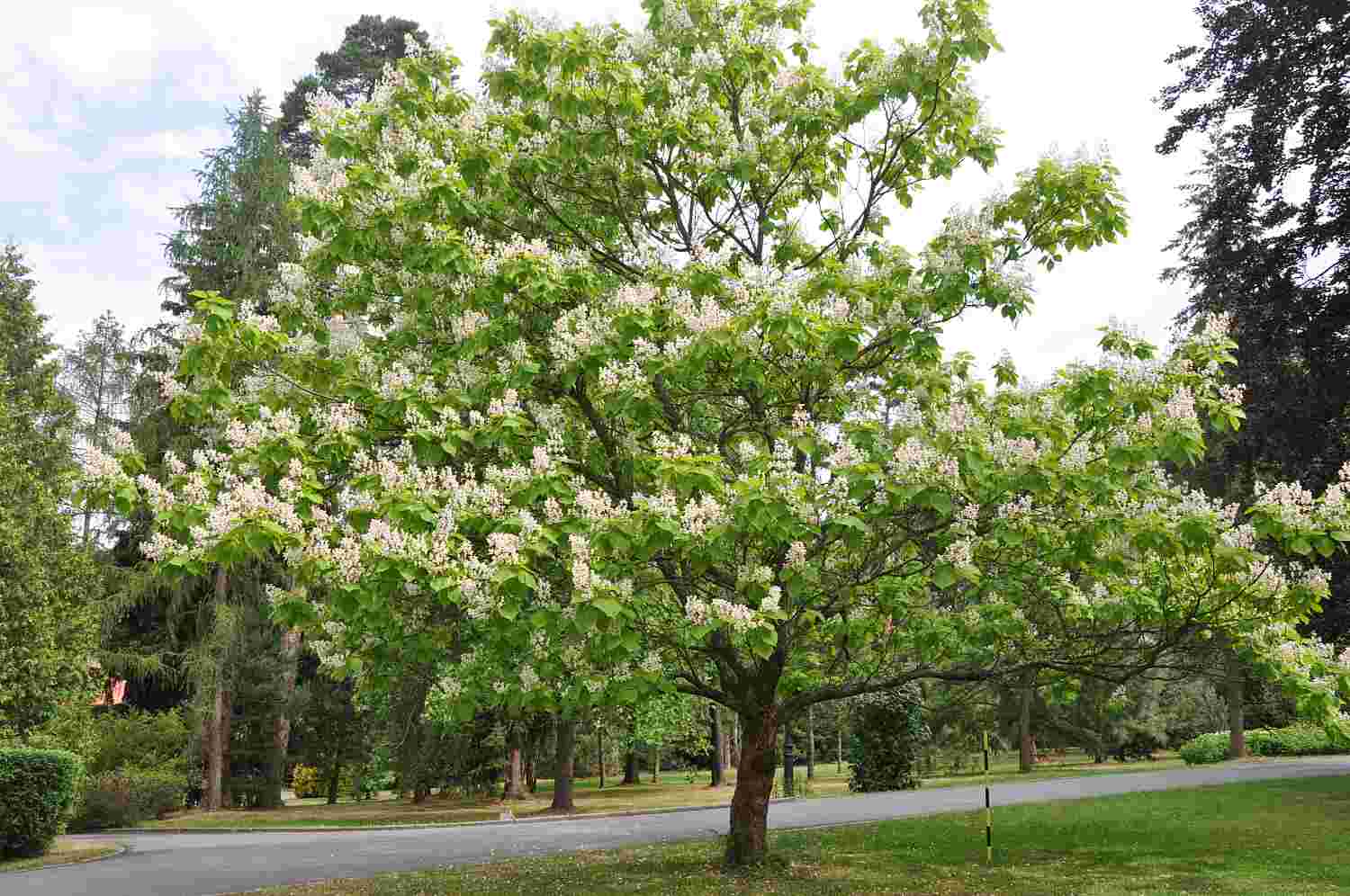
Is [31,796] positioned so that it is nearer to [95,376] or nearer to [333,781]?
[333,781]

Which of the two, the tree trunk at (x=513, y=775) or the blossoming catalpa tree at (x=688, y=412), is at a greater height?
the blossoming catalpa tree at (x=688, y=412)

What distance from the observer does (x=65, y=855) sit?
18500 millimetres

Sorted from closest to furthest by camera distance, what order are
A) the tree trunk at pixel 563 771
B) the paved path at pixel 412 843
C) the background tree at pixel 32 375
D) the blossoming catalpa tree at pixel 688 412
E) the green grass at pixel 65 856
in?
the blossoming catalpa tree at pixel 688 412 < the paved path at pixel 412 843 < the green grass at pixel 65 856 < the background tree at pixel 32 375 < the tree trunk at pixel 563 771

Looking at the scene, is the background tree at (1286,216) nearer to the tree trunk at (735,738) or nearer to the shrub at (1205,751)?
the shrub at (1205,751)

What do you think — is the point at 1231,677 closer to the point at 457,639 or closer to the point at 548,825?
the point at 457,639

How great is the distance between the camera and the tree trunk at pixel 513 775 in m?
32.2

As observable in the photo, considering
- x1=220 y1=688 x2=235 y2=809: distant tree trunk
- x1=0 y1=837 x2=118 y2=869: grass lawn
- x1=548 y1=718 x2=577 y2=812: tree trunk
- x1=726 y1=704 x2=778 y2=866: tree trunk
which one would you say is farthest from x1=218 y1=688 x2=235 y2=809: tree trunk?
x1=726 y1=704 x2=778 y2=866: tree trunk

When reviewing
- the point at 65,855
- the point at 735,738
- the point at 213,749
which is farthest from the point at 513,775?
the point at 735,738

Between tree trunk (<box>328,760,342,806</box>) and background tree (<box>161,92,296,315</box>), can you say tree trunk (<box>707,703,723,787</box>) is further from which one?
background tree (<box>161,92,296,315</box>)

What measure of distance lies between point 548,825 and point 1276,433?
1754 cm

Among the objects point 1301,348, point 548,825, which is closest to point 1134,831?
point 1301,348

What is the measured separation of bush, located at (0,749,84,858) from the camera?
1788cm

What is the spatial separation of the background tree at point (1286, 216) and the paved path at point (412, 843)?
385 inches

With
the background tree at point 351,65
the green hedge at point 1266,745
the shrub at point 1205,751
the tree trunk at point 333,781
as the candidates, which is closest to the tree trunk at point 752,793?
the tree trunk at point 333,781
